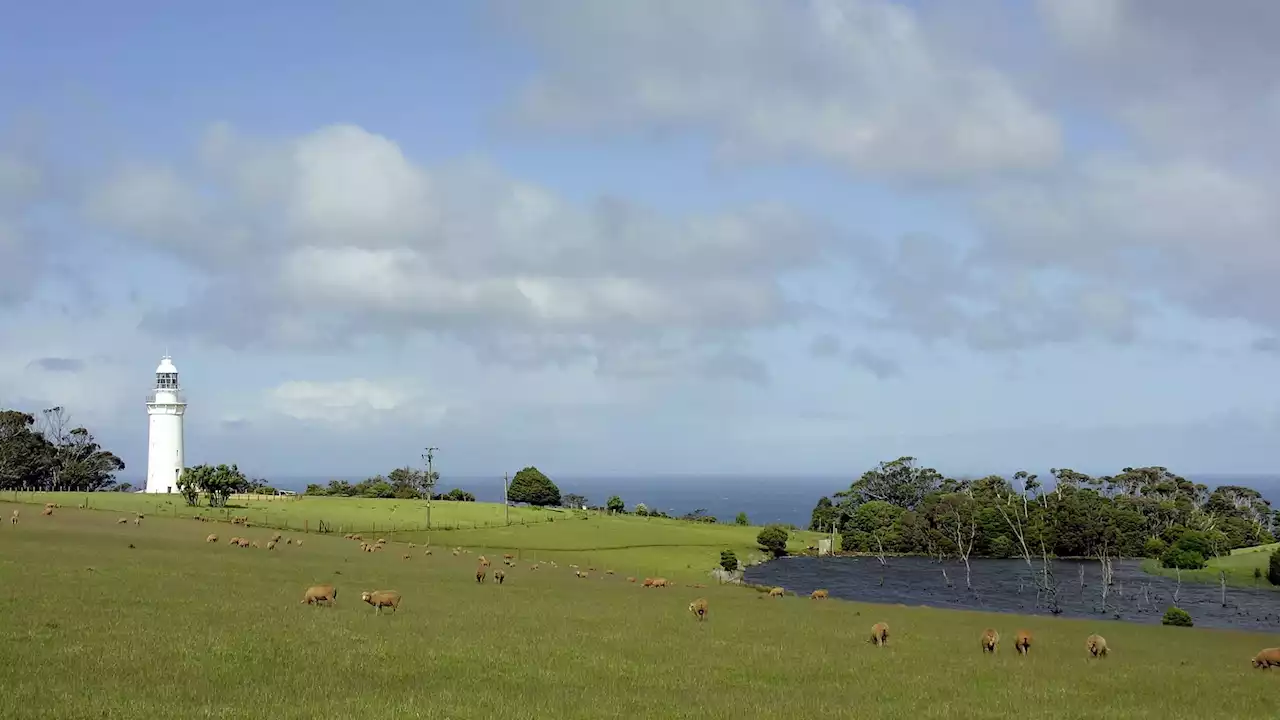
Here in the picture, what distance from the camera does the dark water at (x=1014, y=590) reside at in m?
88.8

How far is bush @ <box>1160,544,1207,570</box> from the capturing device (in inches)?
4882

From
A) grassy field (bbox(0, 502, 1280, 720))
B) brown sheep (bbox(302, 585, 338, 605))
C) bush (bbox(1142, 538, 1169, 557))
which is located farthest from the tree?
brown sheep (bbox(302, 585, 338, 605))

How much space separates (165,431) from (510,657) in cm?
10518

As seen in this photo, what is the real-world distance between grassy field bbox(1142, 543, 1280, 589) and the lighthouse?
405 feet

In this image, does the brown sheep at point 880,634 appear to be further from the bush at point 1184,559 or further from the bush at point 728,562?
the bush at point 1184,559

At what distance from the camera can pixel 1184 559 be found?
409ft

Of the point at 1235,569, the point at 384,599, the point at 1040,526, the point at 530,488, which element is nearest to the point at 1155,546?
the point at 1040,526

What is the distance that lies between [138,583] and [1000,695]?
35210 mm

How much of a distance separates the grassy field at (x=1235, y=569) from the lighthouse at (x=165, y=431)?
123385 mm

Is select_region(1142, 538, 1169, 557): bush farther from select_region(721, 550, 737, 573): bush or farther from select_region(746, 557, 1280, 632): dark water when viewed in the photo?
select_region(721, 550, 737, 573): bush

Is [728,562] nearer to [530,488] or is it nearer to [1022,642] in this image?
[1022,642]

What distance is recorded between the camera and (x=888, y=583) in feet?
371

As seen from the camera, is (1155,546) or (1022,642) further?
(1155,546)

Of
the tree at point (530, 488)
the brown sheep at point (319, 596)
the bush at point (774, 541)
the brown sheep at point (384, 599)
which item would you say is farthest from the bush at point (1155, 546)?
the brown sheep at point (319, 596)
